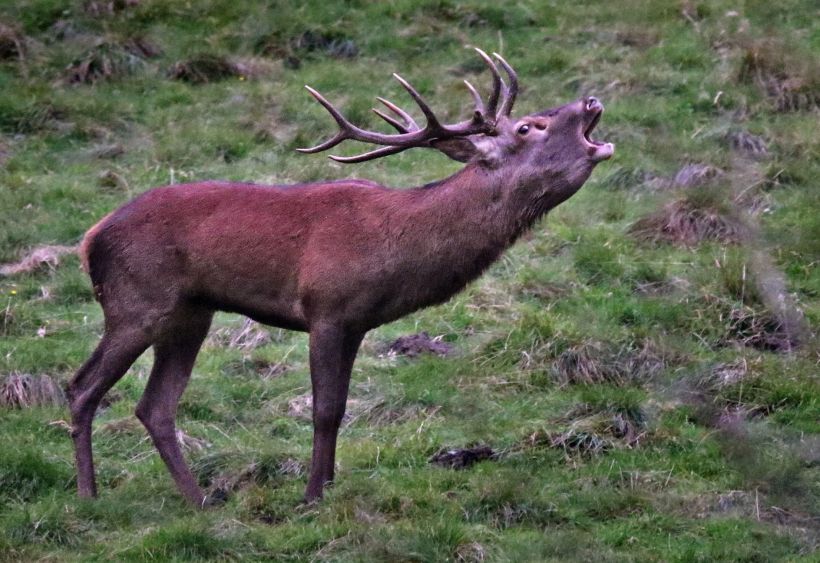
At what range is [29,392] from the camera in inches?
293

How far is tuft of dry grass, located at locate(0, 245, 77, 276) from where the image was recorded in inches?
353

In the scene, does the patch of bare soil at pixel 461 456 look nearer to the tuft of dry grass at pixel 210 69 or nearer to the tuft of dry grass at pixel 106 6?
the tuft of dry grass at pixel 210 69

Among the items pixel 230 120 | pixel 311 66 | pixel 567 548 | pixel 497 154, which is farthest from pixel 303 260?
pixel 311 66

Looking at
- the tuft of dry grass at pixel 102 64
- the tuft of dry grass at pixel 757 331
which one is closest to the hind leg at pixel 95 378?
the tuft of dry grass at pixel 757 331

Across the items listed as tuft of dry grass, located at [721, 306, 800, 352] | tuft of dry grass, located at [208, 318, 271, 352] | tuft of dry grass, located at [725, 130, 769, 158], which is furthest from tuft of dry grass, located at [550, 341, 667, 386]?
tuft of dry grass, located at [725, 130, 769, 158]

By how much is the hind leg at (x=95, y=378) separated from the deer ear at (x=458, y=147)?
165 centimetres

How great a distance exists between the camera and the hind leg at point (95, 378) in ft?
21.0

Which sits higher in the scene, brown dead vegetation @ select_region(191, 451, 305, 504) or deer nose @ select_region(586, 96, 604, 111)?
deer nose @ select_region(586, 96, 604, 111)

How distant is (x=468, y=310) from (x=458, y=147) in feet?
7.16

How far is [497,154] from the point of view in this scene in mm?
6387

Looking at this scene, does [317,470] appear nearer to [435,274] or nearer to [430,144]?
[435,274]

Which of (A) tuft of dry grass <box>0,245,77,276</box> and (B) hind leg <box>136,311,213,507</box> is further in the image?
(A) tuft of dry grass <box>0,245,77,276</box>

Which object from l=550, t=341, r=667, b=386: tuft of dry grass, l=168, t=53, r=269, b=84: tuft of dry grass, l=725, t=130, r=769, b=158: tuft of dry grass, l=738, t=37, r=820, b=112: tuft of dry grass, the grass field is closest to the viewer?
the grass field

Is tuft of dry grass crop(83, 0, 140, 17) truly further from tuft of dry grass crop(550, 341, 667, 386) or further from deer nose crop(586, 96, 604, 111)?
deer nose crop(586, 96, 604, 111)
